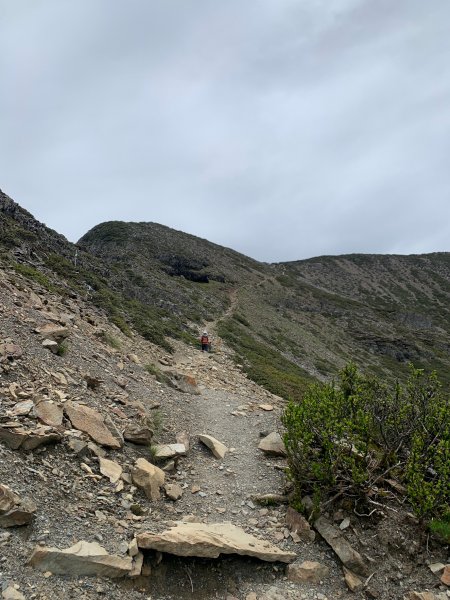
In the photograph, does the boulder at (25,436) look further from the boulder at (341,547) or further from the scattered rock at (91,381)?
the boulder at (341,547)

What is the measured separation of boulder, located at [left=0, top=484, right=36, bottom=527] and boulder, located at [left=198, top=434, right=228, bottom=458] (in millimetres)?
5276

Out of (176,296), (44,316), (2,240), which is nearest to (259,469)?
(44,316)

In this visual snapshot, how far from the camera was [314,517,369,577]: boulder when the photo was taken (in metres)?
6.89

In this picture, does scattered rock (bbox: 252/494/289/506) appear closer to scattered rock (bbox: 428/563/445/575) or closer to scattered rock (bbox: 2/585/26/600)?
scattered rock (bbox: 428/563/445/575)

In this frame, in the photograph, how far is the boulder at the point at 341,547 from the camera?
6.89 meters

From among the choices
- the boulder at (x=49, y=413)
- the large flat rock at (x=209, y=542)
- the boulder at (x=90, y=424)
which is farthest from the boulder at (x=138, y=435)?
the large flat rock at (x=209, y=542)

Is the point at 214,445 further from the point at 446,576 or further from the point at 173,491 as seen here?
the point at 446,576

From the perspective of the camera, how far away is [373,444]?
9891mm

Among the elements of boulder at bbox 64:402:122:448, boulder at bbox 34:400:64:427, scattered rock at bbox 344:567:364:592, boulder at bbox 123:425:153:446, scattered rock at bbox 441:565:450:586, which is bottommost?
scattered rock at bbox 344:567:364:592

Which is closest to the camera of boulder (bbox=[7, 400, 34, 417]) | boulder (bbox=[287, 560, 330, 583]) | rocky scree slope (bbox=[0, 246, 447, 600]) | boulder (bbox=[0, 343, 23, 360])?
rocky scree slope (bbox=[0, 246, 447, 600])

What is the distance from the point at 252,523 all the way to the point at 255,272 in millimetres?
75260

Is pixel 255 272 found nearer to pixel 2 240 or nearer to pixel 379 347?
pixel 379 347

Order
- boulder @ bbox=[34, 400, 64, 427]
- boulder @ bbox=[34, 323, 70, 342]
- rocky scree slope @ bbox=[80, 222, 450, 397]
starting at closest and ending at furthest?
1. boulder @ bbox=[34, 400, 64, 427]
2. boulder @ bbox=[34, 323, 70, 342]
3. rocky scree slope @ bbox=[80, 222, 450, 397]

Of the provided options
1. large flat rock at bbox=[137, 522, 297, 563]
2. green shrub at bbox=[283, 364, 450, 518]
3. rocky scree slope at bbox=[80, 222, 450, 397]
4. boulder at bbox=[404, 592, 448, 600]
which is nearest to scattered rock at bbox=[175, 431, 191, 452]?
green shrub at bbox=[283, 364, 450, 518]
